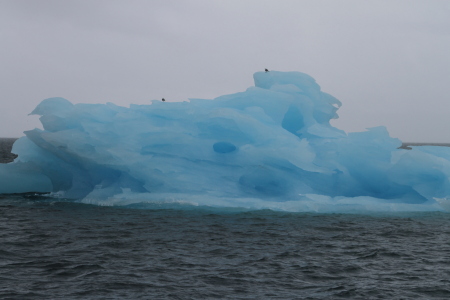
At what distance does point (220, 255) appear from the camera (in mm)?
10742

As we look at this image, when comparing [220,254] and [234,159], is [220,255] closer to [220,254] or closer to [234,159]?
[220,254]

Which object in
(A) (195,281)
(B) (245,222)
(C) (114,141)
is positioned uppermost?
(C) (114,141)

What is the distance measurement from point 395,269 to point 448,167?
28.7 feet

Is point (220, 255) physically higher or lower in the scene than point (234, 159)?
lower

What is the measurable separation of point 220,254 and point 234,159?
7355 mm

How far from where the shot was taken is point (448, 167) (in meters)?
17.5

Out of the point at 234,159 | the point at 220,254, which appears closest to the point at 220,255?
the point at 220,254

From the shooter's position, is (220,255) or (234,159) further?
(234,159)

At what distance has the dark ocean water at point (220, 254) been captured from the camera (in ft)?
27.7

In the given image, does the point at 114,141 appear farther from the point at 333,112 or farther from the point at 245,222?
the point at 333,112

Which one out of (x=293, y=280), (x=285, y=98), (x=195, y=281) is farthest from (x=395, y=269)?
(x=285, y=98)

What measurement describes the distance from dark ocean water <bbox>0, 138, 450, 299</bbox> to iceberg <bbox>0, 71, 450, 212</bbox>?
1.04 metres

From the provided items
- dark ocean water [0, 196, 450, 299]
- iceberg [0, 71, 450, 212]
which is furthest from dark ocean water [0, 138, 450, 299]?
iceberg [0, 71, 450, 212]

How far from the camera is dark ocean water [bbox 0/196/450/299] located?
845cm
